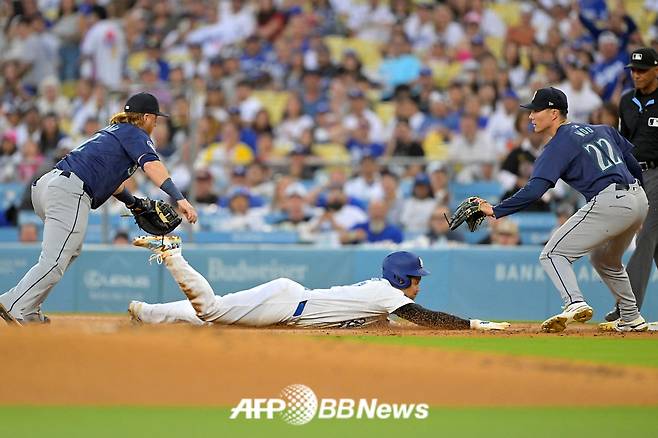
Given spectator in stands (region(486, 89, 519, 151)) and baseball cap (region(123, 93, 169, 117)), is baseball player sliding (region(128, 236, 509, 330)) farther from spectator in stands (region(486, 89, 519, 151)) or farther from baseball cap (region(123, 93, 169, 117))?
spectator in stands (region(486, 89, 519, 151))

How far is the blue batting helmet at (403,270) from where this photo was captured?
8.66 meters

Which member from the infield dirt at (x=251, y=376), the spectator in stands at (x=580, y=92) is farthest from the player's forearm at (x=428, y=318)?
the spectator in stands at (x=580, y=92)

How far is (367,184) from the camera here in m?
15.1

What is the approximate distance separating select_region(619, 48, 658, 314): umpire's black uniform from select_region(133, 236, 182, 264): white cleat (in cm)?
391

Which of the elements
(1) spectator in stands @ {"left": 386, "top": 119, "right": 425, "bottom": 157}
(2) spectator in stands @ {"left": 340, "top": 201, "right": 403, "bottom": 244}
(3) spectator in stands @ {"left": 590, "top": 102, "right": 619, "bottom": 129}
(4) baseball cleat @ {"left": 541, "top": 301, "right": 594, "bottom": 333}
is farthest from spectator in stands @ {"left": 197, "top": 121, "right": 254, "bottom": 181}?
(4) baseball cleat @ {"left": 541, "top": 301, "right": 594, "bottom": 333}

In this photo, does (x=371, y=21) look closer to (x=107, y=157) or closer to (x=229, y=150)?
(x=229, y=150)

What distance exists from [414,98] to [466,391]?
10846 mm

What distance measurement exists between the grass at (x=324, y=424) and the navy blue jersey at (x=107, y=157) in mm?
2914

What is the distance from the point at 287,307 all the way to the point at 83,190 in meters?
1.83

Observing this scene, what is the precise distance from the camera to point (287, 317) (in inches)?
341

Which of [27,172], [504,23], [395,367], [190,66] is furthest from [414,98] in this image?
[395,367]

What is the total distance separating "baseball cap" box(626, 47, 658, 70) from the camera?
31.0 ft

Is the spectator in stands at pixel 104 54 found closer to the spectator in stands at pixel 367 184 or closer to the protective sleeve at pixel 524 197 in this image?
the spectator in stands at pixel 367 184

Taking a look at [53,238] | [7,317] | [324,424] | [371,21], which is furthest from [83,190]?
[371,21]
